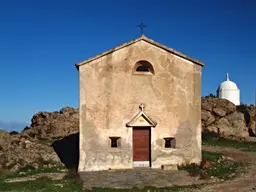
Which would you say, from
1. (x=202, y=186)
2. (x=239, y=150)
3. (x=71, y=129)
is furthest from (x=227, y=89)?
(x=202, y=186)

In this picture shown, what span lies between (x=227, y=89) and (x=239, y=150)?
21311 millimetres

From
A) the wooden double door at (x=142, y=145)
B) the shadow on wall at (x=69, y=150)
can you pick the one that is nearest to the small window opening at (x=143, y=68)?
the wooden double door at (x=142, y=145)

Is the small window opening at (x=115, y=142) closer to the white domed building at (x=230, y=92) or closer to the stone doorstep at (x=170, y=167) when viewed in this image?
the stone doorstep at (x=170, y=167)

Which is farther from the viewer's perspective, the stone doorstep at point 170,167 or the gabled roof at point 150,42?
the gabled roof at point 150,42

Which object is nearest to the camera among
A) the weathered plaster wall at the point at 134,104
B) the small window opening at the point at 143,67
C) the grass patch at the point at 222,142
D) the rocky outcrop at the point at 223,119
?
the weathered plaster wall at the point at 134,104

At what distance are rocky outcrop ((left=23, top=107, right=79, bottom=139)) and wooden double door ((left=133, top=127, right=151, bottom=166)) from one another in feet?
51.9

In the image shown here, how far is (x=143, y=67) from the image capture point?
19734 millimetres

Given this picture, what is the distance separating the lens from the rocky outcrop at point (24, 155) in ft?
68.5

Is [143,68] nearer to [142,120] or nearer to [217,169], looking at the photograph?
[142,120]

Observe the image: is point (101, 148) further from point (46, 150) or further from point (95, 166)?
point (46, 150)

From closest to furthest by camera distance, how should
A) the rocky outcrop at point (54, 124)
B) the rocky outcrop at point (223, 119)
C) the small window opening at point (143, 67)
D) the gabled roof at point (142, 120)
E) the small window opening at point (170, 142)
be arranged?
the gabled roof at point (142, 120)
the small window opening at point (170, 142)
the small window opening at point (143, 67)
the rocky outcrop at point (54, 124)
the rocky outcrop at point (223, 119)

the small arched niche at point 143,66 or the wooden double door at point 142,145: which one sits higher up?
the small arched niche at point 143,66

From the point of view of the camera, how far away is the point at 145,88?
62.2 feet

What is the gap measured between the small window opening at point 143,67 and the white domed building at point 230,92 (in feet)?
103
